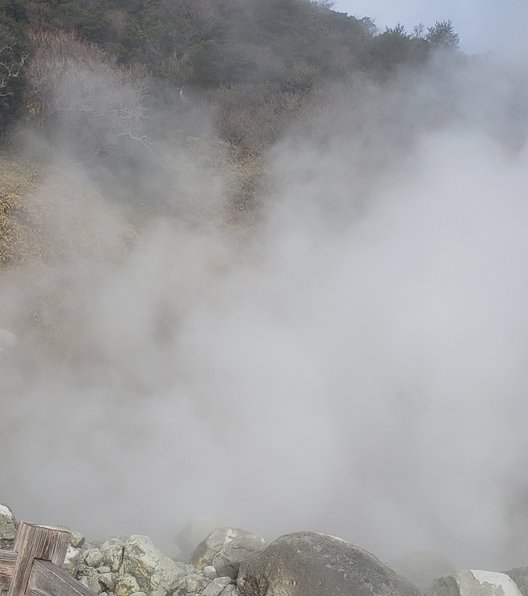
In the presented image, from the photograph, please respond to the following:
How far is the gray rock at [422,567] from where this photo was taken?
408 centimetres

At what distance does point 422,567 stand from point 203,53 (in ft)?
47.6

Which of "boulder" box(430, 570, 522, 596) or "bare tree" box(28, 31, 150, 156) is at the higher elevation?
"bare tree" box(28, 31, 150, 156)

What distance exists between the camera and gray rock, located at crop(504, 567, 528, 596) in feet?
12.3

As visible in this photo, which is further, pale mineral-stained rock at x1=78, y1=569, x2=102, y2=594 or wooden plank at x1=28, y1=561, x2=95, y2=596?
pale mineral-stained rock at x1=78, y1=569, x2=102, y2=594

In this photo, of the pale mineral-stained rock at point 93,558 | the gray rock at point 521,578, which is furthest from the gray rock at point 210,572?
the gray rock at point 521,578

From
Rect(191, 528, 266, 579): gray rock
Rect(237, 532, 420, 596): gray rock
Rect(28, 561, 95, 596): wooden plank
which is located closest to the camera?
Rect(28, 561, 95, 596): wooden plank

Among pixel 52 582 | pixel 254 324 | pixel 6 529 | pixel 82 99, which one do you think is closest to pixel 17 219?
pixel 82 99

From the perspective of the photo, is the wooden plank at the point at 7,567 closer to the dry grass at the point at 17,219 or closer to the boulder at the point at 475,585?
the boulder at the point at 475,585

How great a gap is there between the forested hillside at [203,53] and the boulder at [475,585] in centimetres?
997

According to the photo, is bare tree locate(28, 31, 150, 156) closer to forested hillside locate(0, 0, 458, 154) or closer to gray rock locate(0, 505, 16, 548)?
forested hillside locate(0, 0, 458, 154)

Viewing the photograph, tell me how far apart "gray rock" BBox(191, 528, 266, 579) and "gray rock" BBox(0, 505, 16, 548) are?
1155 millimetres

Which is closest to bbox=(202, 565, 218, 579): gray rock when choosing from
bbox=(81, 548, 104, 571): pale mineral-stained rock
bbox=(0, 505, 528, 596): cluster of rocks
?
bbox=(0, 505, 528, 596): cluster of rocks

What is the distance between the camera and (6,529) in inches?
140

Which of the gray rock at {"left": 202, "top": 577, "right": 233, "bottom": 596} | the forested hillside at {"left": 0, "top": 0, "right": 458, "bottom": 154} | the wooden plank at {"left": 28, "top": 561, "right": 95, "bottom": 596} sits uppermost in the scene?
the forested hillside at {"left": 0, "top": 0, "right": 458, "bottom": 154}
